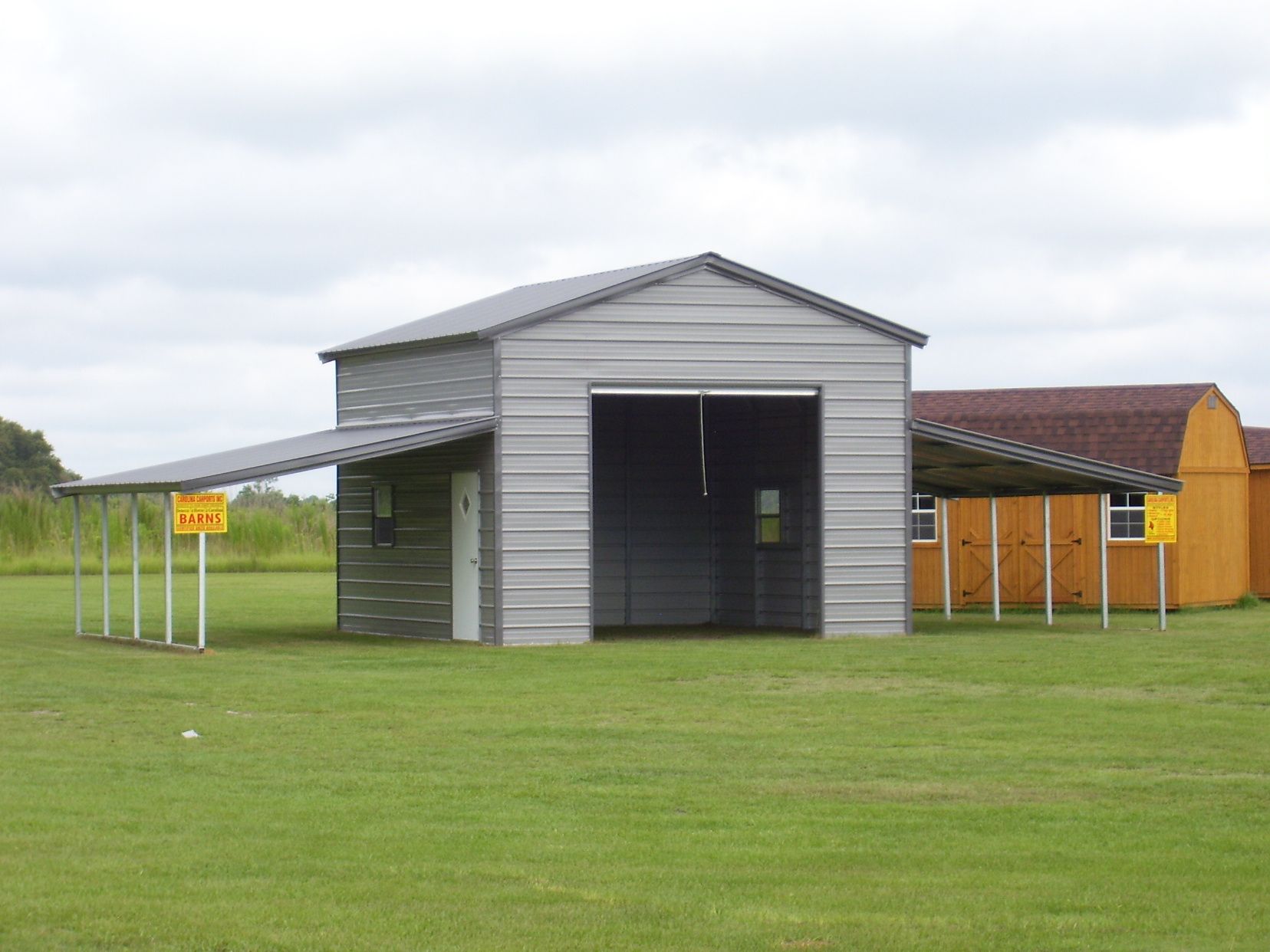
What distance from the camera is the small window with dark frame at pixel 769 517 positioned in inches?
1024

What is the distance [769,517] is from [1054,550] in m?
7.23

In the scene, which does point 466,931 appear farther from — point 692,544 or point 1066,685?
point 692,544

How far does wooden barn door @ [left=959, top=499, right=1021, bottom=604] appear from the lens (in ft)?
103

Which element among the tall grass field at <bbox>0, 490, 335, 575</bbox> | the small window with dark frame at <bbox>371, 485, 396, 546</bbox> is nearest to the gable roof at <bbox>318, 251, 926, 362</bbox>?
the small window with dark frame at <bbox>371, 485, 396, 546</bbox>

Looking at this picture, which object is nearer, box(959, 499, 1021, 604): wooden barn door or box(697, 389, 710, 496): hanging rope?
box(697, 389, 710, 496): hanging rope

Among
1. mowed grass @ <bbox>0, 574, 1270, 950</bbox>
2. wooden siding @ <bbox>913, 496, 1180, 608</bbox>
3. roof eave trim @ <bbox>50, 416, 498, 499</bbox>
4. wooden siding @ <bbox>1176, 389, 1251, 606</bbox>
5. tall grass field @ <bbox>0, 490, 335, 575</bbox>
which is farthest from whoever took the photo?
tall grass field @ <bbox>0, 490, 335, 575</bbox>

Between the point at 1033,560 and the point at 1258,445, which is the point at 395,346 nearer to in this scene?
the point at 1033,560

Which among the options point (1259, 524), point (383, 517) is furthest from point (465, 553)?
point (1259, 524)

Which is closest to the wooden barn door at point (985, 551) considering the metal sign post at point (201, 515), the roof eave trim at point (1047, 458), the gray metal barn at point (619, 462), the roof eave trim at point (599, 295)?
the gray metal barn at point (619, 462)

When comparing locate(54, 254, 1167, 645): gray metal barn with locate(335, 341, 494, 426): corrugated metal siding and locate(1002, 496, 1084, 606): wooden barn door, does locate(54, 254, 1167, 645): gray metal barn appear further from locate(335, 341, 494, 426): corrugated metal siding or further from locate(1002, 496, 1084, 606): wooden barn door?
locate(1002, 496, 1084, 606): wooden barn door

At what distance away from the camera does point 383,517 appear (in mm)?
24594

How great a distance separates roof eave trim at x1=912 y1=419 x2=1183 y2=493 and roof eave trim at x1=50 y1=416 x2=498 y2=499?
585 cm

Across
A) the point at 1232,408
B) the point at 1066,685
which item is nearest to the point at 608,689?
the point at 1066,685

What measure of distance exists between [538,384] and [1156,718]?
10.1 m
